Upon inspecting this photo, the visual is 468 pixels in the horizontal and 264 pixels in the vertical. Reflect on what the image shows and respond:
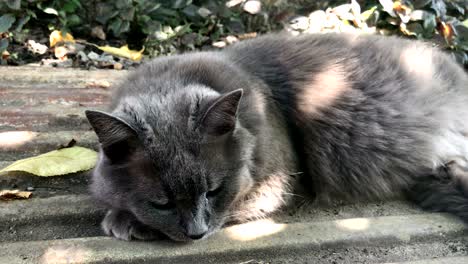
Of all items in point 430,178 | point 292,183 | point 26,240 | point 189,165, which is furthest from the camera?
point 430,178

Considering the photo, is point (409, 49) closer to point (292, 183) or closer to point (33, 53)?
point (292, 183)

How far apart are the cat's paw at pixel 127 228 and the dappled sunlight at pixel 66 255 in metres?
0.16

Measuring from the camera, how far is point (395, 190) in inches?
102

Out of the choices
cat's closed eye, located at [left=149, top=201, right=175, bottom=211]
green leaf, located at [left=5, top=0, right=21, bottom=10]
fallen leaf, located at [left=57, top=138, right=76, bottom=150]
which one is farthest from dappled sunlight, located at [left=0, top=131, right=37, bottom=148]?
green leaf, located at [left=5, top=0, right=21, bottom=10]

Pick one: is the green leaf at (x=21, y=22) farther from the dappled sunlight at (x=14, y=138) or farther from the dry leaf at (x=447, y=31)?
the dry leaf at (x=447, y=31)

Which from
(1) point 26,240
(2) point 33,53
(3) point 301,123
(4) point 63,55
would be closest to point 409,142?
(3) point 301,123

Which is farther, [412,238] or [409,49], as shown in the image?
[409,49]

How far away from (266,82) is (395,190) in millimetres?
870

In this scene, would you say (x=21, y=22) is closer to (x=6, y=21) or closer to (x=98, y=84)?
(x=6, y=21)

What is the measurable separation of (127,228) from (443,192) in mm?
1535

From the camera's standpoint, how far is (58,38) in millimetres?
4250

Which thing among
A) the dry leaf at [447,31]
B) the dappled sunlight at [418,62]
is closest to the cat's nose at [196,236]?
the dappled sunlight at [418,62]

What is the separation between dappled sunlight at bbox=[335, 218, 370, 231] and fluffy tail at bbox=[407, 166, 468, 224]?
416 mm

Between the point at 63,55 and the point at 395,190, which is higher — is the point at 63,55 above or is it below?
below
